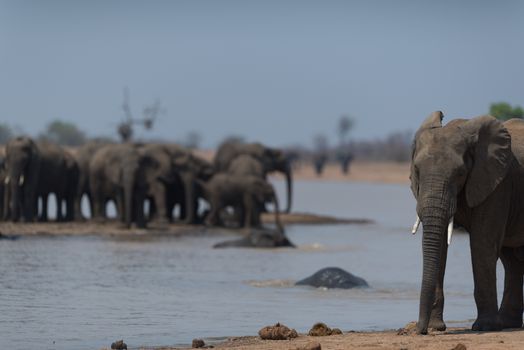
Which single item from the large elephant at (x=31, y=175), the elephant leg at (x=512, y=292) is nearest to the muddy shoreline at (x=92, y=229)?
the large elephant at (x=31, y=175)

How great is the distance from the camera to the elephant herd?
105 feet

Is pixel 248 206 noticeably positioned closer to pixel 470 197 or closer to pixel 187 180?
pixel 187 180

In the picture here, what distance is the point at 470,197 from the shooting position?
12273 millimetres

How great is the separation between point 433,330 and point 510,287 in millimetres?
1310

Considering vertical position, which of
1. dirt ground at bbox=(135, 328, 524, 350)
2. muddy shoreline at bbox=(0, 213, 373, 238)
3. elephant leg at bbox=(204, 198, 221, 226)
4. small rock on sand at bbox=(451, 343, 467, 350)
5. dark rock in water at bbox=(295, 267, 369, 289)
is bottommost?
dirt ground at bbox=(135, 328, 524, 350)

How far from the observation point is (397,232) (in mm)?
35656

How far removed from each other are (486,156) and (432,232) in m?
1.01

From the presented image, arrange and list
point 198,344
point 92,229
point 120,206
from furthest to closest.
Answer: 1. point 120,206
2. point 92,229
3. point 198,344

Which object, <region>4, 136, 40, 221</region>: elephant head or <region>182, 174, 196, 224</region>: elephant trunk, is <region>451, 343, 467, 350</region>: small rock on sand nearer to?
<region>4, 136, 40, 221</region>: elephant head

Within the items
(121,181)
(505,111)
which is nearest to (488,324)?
(121,181)

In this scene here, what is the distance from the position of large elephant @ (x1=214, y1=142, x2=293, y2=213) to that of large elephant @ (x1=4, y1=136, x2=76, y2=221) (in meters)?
6.51

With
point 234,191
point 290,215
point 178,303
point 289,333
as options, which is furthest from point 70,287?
point 290,215

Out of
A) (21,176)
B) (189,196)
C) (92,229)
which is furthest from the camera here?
(189,196)

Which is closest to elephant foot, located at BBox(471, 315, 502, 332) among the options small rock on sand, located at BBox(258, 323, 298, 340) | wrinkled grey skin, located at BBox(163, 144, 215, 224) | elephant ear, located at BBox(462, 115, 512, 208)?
elephant ear, located at BBox(462, 115, 512, 208)
